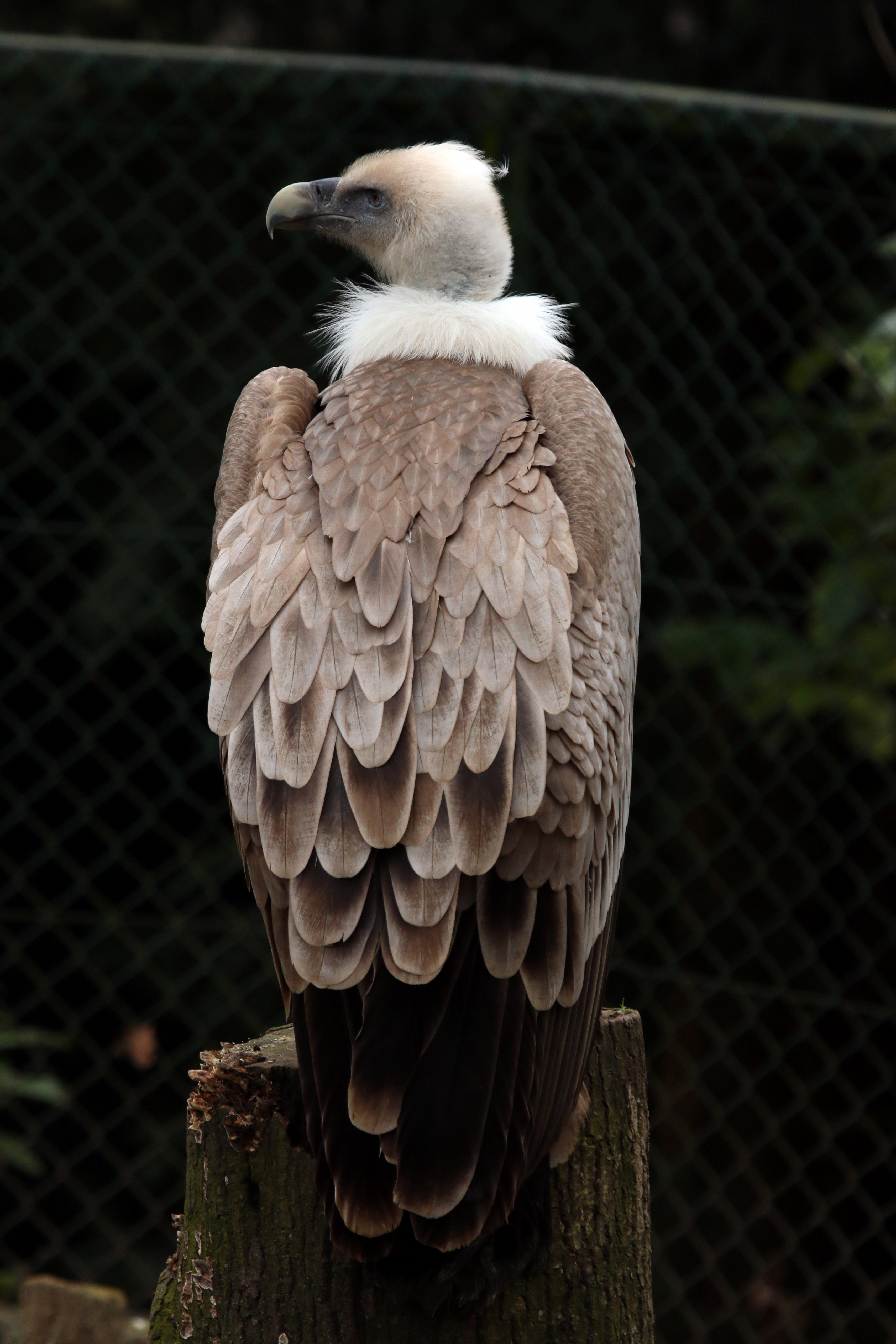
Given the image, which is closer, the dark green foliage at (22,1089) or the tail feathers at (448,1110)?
the tail feathers at (448,1110)

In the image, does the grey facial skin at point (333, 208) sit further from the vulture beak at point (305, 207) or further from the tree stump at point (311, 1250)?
the tree stump at point (311, 1250)

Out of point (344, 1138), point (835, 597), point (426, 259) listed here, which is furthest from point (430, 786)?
point (835, 597)

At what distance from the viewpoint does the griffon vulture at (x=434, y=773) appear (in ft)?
5.91

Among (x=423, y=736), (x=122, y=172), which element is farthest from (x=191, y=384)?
(x=423, y=736)

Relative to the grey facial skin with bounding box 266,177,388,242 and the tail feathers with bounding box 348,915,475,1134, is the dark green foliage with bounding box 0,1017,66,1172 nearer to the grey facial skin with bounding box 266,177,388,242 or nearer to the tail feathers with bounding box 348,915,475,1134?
the grey facial skin with bounding box 266,177,388,242

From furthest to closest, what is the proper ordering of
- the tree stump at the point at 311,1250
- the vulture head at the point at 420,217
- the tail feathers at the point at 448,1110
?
the vulture head at the point at 420,217 < the tree stump at the point at 311,1250 < the tail feathers at the point at 448,1110

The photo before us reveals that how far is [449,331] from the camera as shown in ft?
8.96

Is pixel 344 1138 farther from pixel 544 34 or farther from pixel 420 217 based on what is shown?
pixel 544 34

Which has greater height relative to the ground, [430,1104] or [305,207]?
[305,207]

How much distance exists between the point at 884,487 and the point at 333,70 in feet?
6.15

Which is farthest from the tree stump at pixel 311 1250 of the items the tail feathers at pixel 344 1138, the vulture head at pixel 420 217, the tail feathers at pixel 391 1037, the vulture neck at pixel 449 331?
the vulture head at pixel 420 217

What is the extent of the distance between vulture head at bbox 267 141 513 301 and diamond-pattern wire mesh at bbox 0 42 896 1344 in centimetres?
96

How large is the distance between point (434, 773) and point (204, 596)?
2.64 metres

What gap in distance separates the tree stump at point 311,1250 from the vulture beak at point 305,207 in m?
1.65
